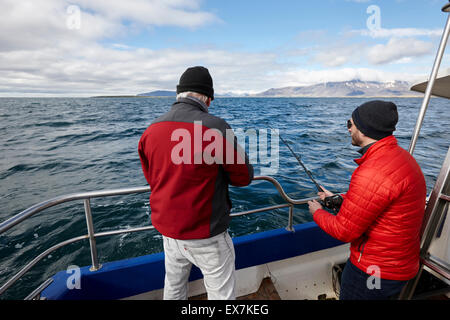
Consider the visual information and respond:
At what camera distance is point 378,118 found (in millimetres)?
1455

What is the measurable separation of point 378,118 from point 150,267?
235 centimetres

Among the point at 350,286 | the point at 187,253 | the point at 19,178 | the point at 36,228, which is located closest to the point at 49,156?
the point at 19,178

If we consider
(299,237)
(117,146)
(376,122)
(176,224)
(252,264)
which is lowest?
(117,146)

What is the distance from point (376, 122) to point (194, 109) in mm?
1153

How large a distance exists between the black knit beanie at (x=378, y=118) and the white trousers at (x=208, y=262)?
122cm

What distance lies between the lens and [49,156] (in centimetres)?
1152

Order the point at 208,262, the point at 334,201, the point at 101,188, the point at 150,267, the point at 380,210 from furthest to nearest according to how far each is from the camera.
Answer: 1. the point at 101,188
2. the point at 150,267
3. the point at 334,201
4. the point at 208,262
5. the point at 380,210

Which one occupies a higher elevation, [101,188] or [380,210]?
[380,210]

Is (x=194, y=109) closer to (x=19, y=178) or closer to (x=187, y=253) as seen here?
(x=187, y=253)

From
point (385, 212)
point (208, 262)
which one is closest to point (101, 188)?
point (208, 262)

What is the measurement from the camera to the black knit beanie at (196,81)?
5.20ft

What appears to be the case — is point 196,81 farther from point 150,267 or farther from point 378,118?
point 150,267

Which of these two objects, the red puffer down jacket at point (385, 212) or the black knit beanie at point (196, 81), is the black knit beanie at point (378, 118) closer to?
the red puffer down jacket at point (385, 212)

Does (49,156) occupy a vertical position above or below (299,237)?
below
